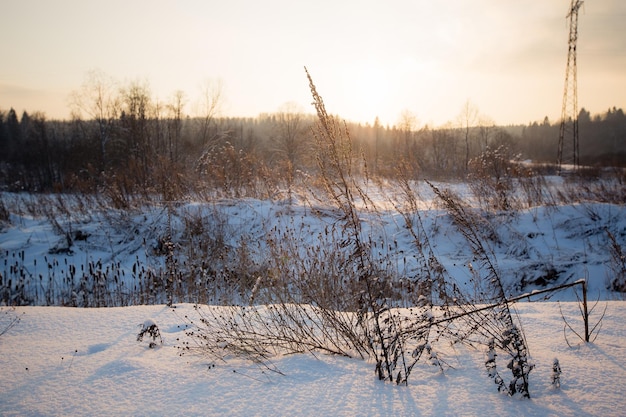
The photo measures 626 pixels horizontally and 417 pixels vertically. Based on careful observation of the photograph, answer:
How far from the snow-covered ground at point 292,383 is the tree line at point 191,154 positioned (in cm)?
141

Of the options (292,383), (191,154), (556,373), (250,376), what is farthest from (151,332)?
(191,154)

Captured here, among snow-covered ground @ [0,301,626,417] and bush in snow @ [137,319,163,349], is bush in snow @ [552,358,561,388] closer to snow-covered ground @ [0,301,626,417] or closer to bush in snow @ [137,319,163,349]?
snow-covered ground @ [0,301,626,417]

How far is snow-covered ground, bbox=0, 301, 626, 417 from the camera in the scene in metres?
1.69

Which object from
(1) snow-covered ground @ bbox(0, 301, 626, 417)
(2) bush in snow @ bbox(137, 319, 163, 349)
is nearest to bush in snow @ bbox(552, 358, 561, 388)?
(1) snow-covered ground @ bbox(0, 301, 626, 417)

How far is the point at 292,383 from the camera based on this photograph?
1.97 metres

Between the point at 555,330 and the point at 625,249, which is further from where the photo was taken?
the point at 625,249

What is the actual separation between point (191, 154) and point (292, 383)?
21284 millimetres

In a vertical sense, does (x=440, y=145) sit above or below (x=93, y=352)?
above

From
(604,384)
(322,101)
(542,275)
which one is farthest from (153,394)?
(542,275)

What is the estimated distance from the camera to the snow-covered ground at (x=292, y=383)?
169 centimetres

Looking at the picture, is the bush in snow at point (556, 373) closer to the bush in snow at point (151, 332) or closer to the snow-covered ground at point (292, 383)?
the snow-covered ground at point (292, 383)

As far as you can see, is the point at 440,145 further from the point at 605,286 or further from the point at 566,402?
the point at 566,402

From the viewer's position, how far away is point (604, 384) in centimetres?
177

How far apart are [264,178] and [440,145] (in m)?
41.6
